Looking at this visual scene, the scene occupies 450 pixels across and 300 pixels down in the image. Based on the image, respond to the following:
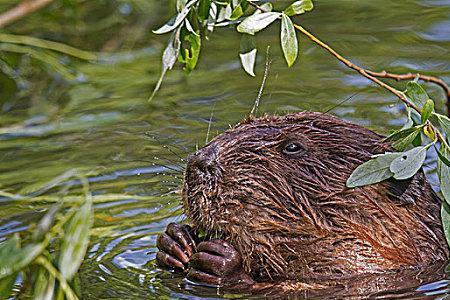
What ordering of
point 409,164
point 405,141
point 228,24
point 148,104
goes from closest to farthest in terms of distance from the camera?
point 409,164 → point 405,141 → point 228,24 → point 148,104

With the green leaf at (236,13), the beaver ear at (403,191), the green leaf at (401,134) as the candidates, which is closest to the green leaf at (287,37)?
the green leaf at (236,13)

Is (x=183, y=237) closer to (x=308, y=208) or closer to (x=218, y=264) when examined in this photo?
(x=218, y=264)

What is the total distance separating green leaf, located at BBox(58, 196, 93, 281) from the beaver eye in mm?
1349

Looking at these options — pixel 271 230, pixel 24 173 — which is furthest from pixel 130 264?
pixel 24 173

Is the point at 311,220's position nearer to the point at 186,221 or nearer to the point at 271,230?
the point at 271,230

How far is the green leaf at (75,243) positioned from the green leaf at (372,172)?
123 cm

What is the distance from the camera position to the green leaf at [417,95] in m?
3.80

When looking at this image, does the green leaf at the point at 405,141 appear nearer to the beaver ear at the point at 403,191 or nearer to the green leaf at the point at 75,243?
the beaver ear at the point at 403,191

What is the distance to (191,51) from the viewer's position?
3.96 m

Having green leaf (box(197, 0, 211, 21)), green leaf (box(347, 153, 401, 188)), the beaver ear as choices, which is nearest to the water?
the beaver ear

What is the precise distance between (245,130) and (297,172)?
0.85 feet

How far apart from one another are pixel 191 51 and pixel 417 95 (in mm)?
778

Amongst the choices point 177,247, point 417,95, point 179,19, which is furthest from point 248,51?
point 177,247

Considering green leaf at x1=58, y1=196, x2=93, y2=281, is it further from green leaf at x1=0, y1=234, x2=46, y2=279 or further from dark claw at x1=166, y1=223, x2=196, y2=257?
dark claw at x1=166, y1=223, x2=196, y2=257
